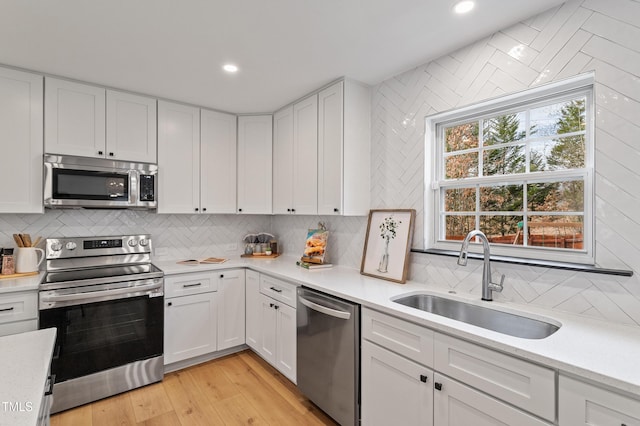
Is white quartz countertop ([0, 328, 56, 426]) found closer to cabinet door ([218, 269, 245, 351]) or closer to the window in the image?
cabinet door ([218, 269, 245, 351])

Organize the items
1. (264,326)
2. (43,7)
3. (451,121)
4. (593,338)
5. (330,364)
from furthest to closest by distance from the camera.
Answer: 1. (264,326)
2. (451,121)
3. (330,364)
4. (43,7)
5. (593,338)

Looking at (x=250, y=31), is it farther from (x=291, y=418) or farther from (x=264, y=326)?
(x=291, y=418)

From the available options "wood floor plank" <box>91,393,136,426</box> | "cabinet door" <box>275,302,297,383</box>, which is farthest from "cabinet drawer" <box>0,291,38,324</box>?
"cabinet door" <box>275,302,297,383</box>

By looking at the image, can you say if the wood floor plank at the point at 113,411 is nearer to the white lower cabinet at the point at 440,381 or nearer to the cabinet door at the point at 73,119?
the white lower cabinet at the point at 440,381

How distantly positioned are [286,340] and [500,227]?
175cm

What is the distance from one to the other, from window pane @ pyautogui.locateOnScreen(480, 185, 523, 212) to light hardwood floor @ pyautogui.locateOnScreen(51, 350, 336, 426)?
177cm

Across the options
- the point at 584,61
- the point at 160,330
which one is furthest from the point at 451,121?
the point at 160,330

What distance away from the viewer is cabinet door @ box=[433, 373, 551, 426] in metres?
1.22

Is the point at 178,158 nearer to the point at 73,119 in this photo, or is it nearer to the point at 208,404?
the point at 73,119

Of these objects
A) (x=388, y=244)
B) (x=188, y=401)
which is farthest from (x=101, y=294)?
(x=388, y=244)

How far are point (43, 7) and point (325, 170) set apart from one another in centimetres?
193

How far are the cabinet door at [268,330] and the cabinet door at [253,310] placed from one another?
0.13 ft

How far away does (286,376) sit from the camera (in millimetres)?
2525

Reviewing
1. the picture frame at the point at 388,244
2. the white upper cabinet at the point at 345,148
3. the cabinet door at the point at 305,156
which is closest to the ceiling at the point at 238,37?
the white upper cabinet at the point at 345,148
